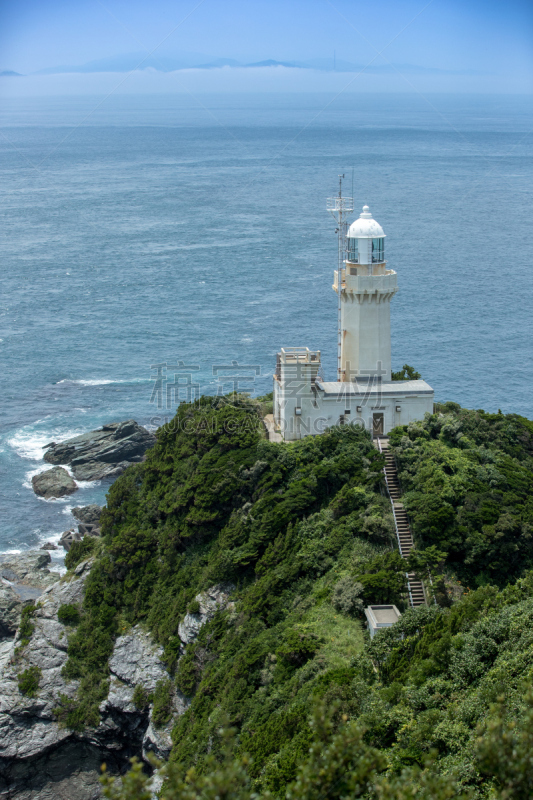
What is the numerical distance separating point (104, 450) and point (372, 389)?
2930 cm

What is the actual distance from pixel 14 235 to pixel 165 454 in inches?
3810

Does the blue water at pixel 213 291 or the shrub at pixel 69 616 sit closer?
the shrub at pixel 69 616

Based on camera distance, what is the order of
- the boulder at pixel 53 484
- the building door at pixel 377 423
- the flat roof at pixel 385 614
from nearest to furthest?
the flat roof at pixel 385 614
the building door at pixel 377 423
the boulder at pixel 53 484

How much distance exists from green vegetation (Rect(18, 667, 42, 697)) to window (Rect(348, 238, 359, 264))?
2479 cm

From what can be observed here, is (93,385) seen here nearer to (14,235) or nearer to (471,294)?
(471,294)

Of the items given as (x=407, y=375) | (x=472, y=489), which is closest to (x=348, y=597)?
(x=472, y=489)

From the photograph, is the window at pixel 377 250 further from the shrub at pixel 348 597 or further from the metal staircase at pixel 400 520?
the shrub at pixel 348 597

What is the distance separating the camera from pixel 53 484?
60.2 meters

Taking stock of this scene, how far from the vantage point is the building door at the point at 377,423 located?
39.9 metres

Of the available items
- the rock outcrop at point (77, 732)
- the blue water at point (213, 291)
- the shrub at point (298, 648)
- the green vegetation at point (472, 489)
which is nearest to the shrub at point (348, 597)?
the shrub at point (298, 648)

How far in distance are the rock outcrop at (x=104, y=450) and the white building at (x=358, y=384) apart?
2495 cm

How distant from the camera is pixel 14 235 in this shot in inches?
5157

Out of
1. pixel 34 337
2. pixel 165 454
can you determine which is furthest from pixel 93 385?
pixel 165 454

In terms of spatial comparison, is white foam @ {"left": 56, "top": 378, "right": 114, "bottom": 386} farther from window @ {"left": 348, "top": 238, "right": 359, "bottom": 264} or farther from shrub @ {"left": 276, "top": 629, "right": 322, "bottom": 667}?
shrub @ {"left": 276, "top": 629, "right": 322, "bottom": 667}
